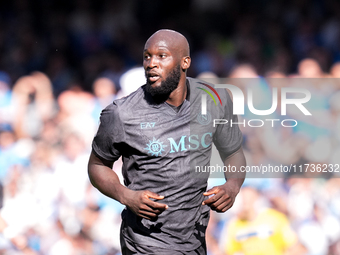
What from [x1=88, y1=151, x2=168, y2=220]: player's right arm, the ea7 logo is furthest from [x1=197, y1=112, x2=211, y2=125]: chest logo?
[x1=88, y1=151, x2=168, y2=220]: player's right arm

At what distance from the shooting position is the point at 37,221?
188 inches

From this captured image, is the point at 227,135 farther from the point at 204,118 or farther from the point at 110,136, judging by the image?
the point at 110,136

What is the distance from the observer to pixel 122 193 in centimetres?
235

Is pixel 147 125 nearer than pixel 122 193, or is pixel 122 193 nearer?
pixel 122 193

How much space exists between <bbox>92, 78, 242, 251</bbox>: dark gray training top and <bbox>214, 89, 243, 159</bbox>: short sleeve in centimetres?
14

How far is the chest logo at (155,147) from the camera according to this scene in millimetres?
2439

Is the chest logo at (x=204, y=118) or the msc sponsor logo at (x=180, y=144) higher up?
the chest logo at (x=204, y=118)

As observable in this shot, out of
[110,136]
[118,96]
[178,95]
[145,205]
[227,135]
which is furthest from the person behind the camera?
[118,96]

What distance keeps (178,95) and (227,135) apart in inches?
15.5

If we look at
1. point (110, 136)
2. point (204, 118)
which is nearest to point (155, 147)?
point (110, 136)

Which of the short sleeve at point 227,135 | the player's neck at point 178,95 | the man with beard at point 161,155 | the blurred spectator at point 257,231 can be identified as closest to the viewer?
the man with beard at point 161,155

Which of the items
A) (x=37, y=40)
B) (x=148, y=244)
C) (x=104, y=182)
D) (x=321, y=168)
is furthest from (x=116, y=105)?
(x=37, y=40)

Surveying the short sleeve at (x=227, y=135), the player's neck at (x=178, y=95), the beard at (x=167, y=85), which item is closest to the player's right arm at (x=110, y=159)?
the beard at (x=167, y=85)

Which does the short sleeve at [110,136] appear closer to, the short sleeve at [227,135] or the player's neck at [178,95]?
the player's neck at [178,95]
